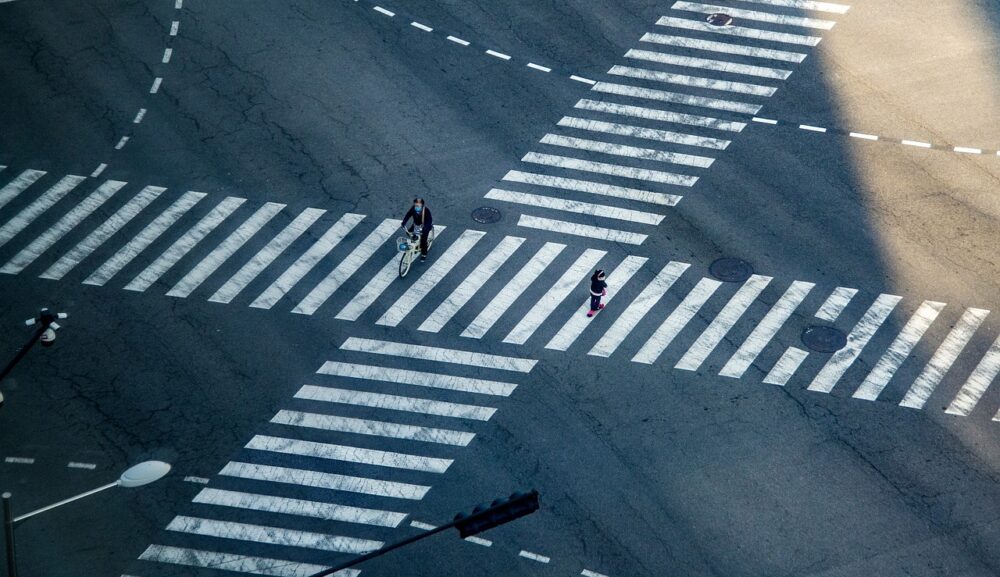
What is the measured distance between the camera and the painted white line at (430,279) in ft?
80.5

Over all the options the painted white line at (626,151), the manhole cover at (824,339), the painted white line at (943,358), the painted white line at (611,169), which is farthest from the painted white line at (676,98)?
the painted white line at (943,358)

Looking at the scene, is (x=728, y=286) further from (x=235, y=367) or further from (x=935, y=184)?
(x=235, y=367)

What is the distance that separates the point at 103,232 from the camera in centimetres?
2648

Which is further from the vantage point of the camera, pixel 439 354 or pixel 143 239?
pixel 143 239

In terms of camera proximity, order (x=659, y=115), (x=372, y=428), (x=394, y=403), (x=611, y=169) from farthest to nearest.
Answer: (x=659, y=115)
(x=611, y=169)
(x=394, y=403)
(x=372, y=428)

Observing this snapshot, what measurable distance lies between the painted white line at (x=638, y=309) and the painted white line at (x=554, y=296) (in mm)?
1310

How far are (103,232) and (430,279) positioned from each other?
298 inches

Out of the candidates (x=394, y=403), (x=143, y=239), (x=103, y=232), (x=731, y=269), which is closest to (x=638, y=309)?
(x=731, y=269)

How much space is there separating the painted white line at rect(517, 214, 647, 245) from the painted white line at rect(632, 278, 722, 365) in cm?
201

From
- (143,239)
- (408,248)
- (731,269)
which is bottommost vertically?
(731,269)

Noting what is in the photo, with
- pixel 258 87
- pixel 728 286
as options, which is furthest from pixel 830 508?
pixel 258 87

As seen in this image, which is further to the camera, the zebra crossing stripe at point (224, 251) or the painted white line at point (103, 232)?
the painted white line at point (103, 232)

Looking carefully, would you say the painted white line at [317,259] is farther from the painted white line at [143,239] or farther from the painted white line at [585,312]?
the painted white line at [585,312]

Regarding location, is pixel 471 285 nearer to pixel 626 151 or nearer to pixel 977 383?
pixel 626 151
